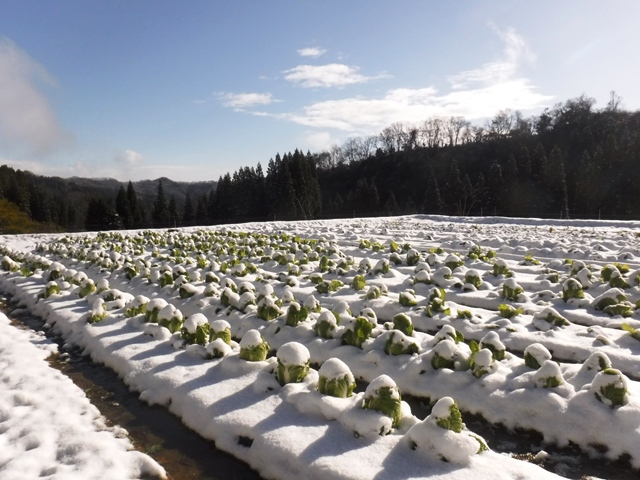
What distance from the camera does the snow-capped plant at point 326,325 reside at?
240 inches

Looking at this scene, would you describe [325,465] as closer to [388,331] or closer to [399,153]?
[388,331]

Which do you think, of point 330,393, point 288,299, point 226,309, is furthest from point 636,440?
point 226,309

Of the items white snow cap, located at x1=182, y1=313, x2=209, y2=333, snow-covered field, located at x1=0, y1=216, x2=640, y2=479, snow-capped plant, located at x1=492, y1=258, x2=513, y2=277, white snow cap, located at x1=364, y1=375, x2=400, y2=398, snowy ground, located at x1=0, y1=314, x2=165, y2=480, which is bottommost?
snowy ground, located at x1=0, y1=314, x2=165, y2=480

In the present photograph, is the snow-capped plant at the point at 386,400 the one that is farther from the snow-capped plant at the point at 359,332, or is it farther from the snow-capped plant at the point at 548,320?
the snow-capped plant at the point at 548,320

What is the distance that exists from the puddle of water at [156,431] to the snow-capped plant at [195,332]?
958mm

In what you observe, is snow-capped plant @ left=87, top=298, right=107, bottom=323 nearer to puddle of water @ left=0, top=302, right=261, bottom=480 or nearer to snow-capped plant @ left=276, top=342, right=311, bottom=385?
puddle of water @ left=0, top=302, right=261, bottom=480

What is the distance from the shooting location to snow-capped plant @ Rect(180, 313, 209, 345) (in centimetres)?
574

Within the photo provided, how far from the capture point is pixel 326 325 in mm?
6109

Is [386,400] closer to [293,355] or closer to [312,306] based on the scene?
[293,355]

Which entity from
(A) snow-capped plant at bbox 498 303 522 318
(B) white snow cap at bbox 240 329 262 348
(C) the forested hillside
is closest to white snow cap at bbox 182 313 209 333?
(B) white snow cap at bbox 240 329 262 348

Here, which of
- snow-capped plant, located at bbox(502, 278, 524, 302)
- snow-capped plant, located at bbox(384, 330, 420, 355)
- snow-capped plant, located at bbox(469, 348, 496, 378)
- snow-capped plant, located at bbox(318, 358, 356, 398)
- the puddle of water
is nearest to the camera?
the puddle of water

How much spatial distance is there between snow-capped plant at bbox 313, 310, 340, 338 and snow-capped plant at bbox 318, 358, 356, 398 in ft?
6.27

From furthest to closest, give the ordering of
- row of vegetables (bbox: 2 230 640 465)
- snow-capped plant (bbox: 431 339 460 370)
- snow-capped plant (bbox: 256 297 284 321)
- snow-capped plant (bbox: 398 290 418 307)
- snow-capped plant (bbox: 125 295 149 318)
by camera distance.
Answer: snow-capped plant (bbox: 398 290 418 307) → snow-capped plant (bbox: 125 295 149 318) → snow-capped plant (bbox: 256 297 284 321) → snow-capped plant (bbox: 431 339 460 370) → row of vegetables (bbox: 2 230 640 465)

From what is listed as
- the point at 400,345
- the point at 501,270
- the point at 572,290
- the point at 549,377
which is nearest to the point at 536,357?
the point at 549,377
